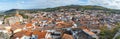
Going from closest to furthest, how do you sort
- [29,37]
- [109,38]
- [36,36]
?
[109,38]
[36,36]
[29,37]

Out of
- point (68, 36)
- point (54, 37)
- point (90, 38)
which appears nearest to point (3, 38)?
point (54, 37)

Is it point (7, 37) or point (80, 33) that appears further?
point (7, 37)

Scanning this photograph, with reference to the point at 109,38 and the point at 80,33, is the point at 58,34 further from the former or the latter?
the point at 109,38

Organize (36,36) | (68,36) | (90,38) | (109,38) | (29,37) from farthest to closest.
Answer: (29,37) → (36,36) → (68,36) → (90,38) → (109,38)

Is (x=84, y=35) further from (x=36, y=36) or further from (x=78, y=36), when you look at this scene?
(x=36, y=36)

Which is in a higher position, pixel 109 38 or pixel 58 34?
pixel 109 38

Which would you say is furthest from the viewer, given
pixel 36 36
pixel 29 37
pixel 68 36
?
pixel 29 37

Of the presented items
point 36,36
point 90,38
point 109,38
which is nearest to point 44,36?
point 36,36

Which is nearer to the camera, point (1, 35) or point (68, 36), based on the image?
point (68, 36)

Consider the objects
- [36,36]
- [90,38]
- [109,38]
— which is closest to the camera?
[109,38]
